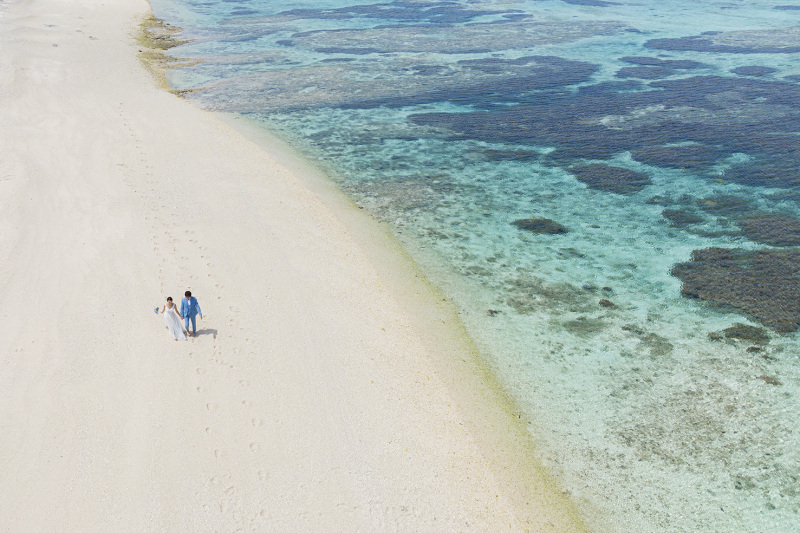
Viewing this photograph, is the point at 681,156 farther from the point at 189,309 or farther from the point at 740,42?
the point at 740,42

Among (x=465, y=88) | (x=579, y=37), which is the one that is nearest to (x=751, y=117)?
(x=465, y=88)

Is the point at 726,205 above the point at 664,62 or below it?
below

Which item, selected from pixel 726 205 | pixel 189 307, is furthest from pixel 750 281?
pixel 189 307

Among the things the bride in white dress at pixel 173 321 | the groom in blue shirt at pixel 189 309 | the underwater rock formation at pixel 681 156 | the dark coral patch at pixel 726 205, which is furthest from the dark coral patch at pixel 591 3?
the bride in white dress at pixel 173 321

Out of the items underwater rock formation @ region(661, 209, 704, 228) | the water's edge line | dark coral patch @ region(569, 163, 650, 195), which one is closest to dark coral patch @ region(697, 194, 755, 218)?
underwater rock formation @ region(661, 209, 704, 228)

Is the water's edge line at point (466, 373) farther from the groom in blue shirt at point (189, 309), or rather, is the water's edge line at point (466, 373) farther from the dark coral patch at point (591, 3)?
the dark coral patch at point (591, 3)

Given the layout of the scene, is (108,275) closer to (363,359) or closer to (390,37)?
(363,359)
